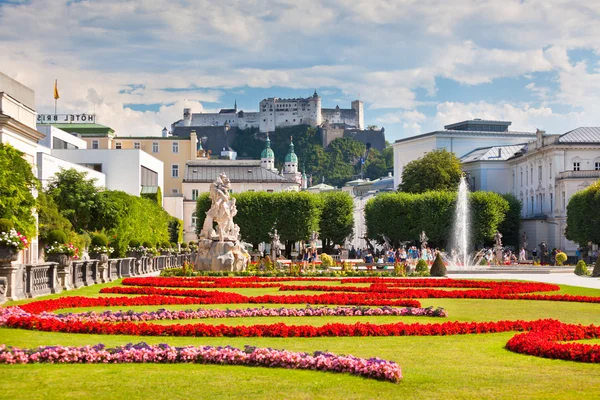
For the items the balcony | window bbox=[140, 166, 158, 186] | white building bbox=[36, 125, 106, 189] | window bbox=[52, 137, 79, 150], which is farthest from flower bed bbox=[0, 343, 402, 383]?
the balcony

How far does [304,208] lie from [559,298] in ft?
203

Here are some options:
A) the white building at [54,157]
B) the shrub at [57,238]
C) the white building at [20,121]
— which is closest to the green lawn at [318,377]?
the shrub at [57,238]

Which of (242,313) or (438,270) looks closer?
(242,313)

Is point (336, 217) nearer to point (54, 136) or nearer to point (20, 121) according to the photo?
point (54, 136)

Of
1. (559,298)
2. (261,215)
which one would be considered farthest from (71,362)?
(261,215)

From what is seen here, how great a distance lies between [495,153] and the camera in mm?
120125

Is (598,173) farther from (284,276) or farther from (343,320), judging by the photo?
(343,320)

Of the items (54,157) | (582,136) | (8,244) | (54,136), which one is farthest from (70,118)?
(8,244)

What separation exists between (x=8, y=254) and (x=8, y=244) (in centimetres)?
28

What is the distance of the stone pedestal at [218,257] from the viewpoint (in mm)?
50438

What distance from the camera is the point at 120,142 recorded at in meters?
117

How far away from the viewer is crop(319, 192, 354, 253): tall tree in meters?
98.2

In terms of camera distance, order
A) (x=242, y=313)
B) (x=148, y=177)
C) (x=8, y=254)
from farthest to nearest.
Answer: (x=148, y=177), (x=8, y=254), (x=242, y=313)

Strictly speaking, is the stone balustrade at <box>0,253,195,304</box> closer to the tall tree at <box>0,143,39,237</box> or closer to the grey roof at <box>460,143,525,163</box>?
the tall tree at <box>0,143,39,237</box>
